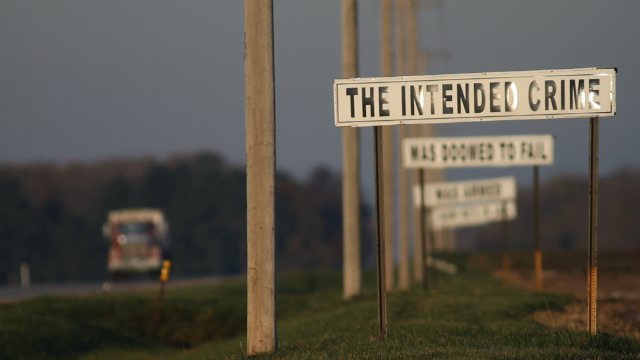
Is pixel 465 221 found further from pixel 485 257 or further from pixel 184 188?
pixel 184 188

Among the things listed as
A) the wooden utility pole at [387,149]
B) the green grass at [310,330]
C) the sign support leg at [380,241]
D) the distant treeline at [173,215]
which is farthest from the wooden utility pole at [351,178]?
the distant treeline at [173,215]

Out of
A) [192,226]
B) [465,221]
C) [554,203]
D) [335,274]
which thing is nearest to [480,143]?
[465,221]

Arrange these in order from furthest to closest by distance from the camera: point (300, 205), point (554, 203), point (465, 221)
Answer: point (554, 203) < point (300, 205) < point (465, 221)

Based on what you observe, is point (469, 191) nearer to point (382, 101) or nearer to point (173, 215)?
point (382, 101)

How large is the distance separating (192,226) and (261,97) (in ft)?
255

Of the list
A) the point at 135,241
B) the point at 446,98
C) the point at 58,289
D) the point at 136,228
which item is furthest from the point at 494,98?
the point at 136,228

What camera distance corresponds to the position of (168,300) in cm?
2197

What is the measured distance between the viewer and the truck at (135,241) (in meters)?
40.2

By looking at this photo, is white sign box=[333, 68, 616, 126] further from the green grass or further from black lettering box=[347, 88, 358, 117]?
the green grass

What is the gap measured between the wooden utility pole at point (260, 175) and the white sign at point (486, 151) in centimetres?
647

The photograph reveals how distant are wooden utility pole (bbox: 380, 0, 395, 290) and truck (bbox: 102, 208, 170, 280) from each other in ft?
49.9

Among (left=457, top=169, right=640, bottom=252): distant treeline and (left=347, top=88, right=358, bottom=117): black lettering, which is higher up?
(left=347, top=88, right=358, bottom=117): black lettering

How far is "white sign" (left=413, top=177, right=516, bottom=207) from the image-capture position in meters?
22.4

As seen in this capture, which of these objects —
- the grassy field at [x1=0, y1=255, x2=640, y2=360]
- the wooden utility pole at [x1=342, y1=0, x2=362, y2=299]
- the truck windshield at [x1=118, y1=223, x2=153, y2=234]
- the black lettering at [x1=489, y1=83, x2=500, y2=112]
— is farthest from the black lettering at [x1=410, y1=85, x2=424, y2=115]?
the truck windshield at [x1=118, y1=223, x2=153, y2=234]
